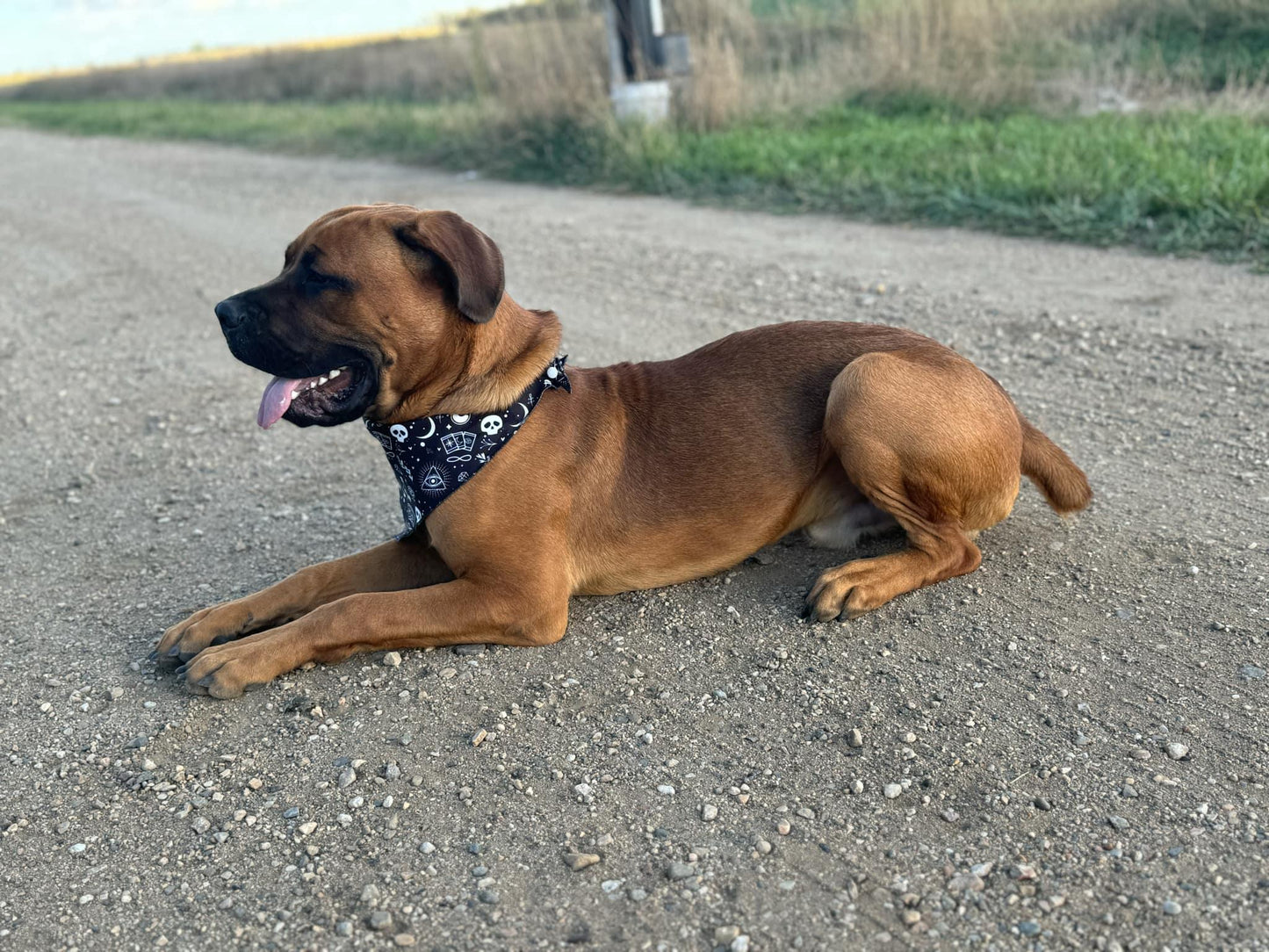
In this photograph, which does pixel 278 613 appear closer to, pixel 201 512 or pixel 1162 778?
pixel 201 512

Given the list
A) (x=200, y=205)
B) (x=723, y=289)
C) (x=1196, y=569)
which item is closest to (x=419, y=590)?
(x=1196, y=569)

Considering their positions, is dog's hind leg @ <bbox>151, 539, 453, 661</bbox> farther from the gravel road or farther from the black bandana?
the black bandana

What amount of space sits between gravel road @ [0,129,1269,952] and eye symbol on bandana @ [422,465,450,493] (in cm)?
53

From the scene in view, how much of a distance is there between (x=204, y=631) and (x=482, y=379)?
1197mm

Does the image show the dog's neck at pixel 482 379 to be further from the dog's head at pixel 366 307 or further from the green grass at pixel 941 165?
the green grass at pixel 941 165

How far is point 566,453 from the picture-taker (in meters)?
3.68

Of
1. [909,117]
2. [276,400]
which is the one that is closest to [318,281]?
[276,400]

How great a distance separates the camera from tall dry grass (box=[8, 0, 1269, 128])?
1140 cm

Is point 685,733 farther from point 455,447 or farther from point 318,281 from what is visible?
point 318,281

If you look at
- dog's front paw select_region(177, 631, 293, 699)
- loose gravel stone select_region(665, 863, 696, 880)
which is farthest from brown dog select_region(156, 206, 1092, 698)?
loose gravel stone select_region(665, 863, 696, 880)

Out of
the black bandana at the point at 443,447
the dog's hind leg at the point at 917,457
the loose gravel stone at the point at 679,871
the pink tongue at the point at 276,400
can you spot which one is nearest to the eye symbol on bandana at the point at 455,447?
the black bandana at the point at 443,447

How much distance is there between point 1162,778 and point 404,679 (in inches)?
83.4

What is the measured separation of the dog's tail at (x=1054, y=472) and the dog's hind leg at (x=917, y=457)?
0.47 feet

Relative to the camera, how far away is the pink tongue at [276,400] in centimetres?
346
